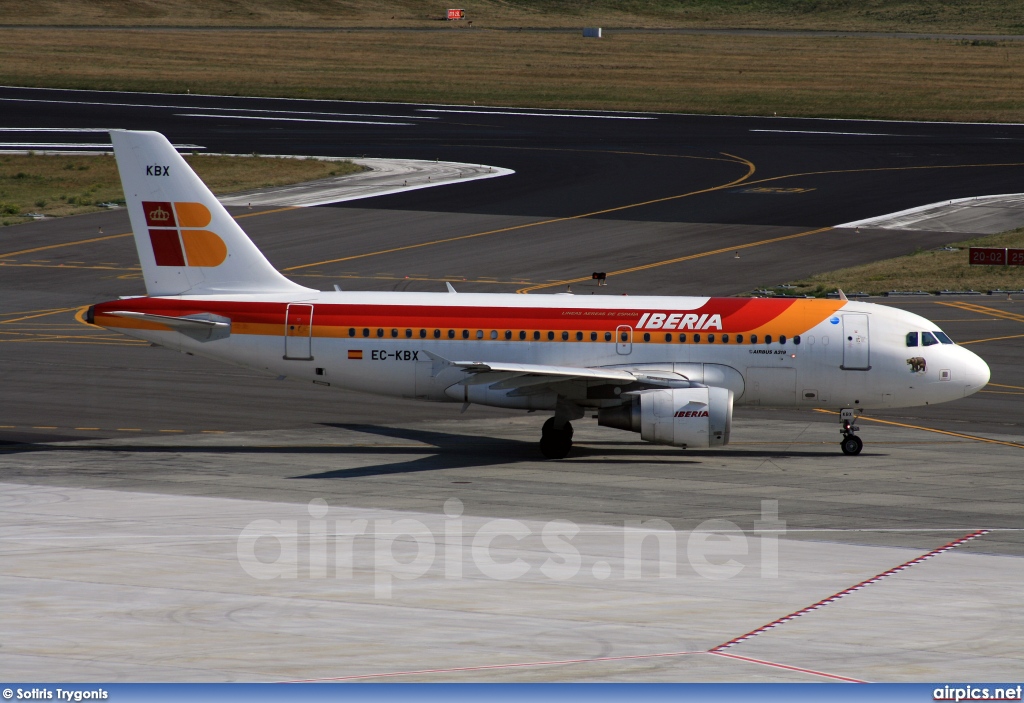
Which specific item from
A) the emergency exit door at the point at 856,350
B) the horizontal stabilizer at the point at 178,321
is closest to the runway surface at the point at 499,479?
the emergency exit door at the point at 856,350

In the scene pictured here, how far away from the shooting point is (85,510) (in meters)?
29.7

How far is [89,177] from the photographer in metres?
88.8

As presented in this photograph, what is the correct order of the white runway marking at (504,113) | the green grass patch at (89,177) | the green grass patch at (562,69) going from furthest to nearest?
the green grass patch at (562,69) < the white runway marking at (504,113) < the green grass patch at (89,177)

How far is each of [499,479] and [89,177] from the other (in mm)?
62646

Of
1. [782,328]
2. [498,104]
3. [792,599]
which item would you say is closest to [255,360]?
[782,328]

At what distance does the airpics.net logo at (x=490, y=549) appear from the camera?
962 inches

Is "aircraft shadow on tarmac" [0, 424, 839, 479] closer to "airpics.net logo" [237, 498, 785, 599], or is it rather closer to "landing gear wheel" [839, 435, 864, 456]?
"landing gear wheel" [839, 435, 864, 456]

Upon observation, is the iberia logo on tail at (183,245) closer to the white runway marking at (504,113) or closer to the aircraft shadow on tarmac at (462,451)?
the aircraft shadow on tarmac at (462,451)

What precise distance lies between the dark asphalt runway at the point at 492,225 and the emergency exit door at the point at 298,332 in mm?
4360

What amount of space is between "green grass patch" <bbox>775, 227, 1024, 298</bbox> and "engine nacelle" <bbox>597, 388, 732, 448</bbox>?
946 inches

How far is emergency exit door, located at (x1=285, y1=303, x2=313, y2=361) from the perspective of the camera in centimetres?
3803

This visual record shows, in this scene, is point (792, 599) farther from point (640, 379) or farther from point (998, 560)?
point (640, 379)

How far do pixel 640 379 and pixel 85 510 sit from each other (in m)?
14.8

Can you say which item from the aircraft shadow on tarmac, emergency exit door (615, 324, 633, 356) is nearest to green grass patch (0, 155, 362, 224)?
the aircraft shadow on tarmac
